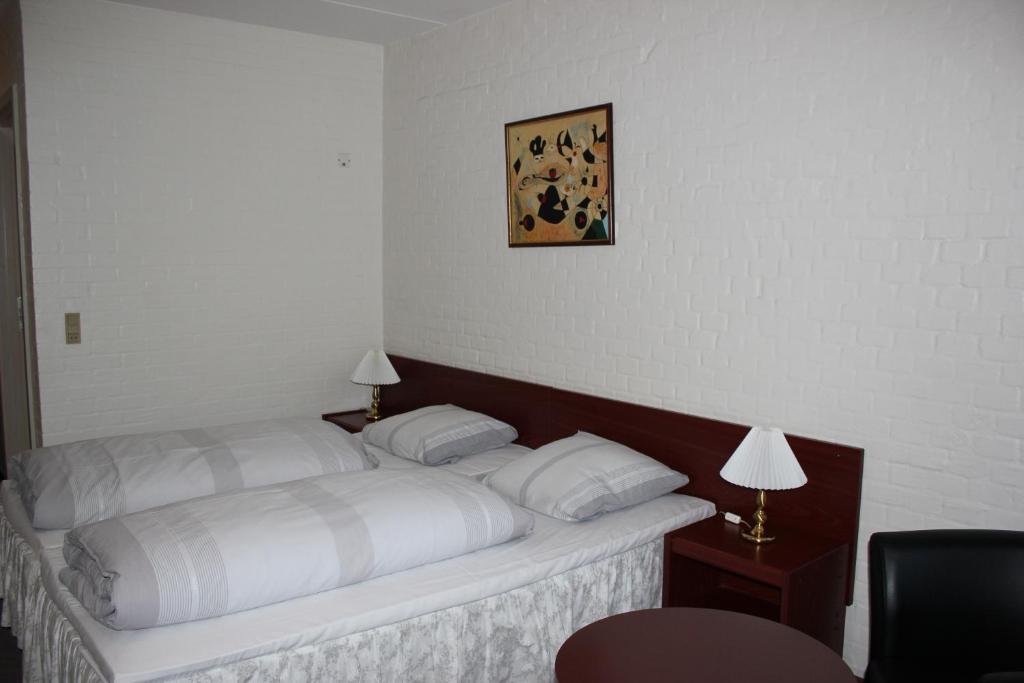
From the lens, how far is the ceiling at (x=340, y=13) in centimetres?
354

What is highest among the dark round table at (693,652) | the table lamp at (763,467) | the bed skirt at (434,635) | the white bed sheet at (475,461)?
the table lamp at (763,467)

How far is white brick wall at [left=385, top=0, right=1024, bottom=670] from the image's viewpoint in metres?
2.14

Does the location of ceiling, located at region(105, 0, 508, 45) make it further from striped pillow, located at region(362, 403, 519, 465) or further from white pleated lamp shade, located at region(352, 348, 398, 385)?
striped pillow, located at region(362, 403, 519, 465)

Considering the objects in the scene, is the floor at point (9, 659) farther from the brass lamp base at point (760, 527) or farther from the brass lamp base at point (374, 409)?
the brass lamp base at point (760, 527)

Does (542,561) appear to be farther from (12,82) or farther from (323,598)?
(12,82)

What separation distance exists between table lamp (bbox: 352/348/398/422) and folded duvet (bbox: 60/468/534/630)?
1.62 metres

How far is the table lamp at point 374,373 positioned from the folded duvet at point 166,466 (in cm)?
91

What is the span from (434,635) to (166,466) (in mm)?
1158

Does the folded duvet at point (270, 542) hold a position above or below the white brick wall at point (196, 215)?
below

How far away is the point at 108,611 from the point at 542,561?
115cm

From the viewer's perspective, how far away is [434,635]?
6.97ft

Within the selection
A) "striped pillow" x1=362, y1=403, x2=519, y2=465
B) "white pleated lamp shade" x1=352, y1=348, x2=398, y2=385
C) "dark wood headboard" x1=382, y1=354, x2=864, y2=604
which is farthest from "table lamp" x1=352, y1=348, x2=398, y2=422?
"striped pillow" x1=362, y1=403, x2=519, y2=465

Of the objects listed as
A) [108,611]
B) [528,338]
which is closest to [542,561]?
[108,611]

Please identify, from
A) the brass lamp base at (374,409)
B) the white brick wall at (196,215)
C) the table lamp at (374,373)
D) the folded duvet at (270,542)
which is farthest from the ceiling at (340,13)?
the folded duvet at (270,542)
